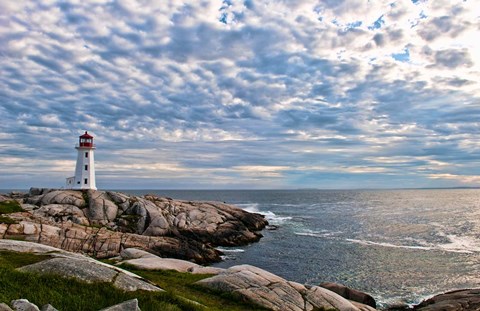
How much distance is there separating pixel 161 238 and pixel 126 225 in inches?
376

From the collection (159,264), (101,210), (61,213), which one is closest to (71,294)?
(159,264)

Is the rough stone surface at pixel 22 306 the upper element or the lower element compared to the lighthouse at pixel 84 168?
→ lower

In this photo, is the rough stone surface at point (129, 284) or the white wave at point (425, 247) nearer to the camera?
the rough stone surface at point (129, 284)

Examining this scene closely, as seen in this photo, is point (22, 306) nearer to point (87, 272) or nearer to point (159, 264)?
point (87, 272)

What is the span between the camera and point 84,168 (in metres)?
68.8

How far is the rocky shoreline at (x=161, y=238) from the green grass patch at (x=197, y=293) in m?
0.42

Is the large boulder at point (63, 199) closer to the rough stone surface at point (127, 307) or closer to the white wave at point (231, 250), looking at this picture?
the white wave at point (231, 250)

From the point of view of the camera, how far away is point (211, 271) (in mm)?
24031

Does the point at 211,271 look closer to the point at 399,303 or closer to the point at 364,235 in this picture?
the point at 399,303

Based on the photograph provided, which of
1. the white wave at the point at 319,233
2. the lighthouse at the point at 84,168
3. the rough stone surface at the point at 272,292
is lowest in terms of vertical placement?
the white wave at the point at 319,233

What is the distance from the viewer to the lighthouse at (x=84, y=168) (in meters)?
68.1

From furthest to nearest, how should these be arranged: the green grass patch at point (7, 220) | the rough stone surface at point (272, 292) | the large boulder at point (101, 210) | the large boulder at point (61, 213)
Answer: the large boulder at point (101, 210) → the large boulder at point (61, 213) → the green grass patch at point (7, 220) → the rough stone surface at point (272, 292)

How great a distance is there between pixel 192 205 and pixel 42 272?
59299mm

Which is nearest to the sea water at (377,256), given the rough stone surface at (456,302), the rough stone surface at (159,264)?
the rough stone surface at (456,302)
